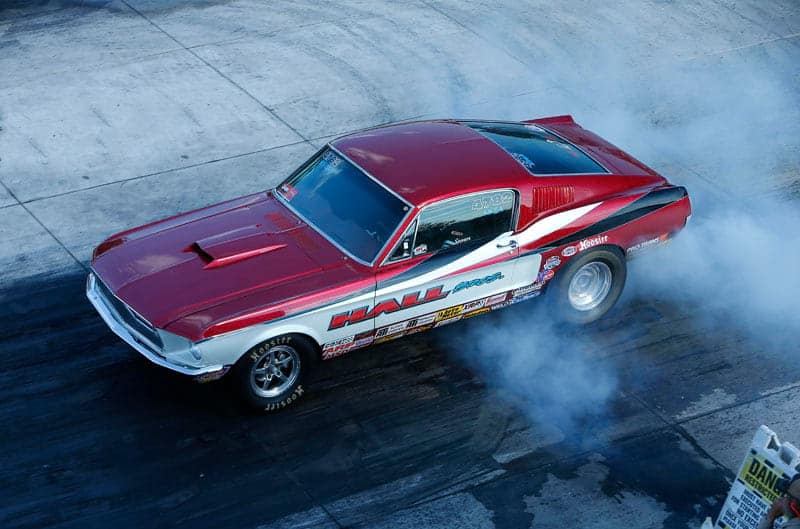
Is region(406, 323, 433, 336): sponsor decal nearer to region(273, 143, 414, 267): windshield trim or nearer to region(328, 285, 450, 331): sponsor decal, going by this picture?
region(328, 285, 450, 331): sponsor decal

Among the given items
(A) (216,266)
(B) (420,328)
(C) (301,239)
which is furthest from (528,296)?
(A) (216,266)

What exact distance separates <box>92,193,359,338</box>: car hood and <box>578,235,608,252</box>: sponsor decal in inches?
81.8

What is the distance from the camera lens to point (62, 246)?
404 inches

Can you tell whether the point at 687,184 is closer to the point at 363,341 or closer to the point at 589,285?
the point at 589,285

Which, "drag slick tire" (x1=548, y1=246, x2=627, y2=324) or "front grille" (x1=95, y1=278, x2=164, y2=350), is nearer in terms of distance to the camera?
"front grille" (x1=95, y1=278, x2=164, y2=350)

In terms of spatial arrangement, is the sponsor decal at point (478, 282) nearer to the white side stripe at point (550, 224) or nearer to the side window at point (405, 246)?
the white side stripe at point (550, 224)

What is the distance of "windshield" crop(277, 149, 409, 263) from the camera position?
26.9 ft

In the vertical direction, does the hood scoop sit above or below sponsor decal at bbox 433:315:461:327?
above

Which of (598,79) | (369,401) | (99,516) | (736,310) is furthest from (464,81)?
(99,516)

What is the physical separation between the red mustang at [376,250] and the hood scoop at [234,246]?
15mm

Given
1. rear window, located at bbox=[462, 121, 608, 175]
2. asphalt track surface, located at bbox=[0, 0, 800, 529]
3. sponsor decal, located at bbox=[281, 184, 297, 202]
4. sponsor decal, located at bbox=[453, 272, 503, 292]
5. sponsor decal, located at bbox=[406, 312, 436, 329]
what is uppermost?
rear window, located at bbox=[462, 121, 608, 175]

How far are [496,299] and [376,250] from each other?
1.22 metres

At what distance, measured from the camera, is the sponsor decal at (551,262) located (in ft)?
28.9

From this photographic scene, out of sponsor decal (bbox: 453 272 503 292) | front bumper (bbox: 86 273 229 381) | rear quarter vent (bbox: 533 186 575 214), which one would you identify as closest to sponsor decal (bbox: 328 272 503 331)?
sponsor decal (bbox: 453 272 503 292)
